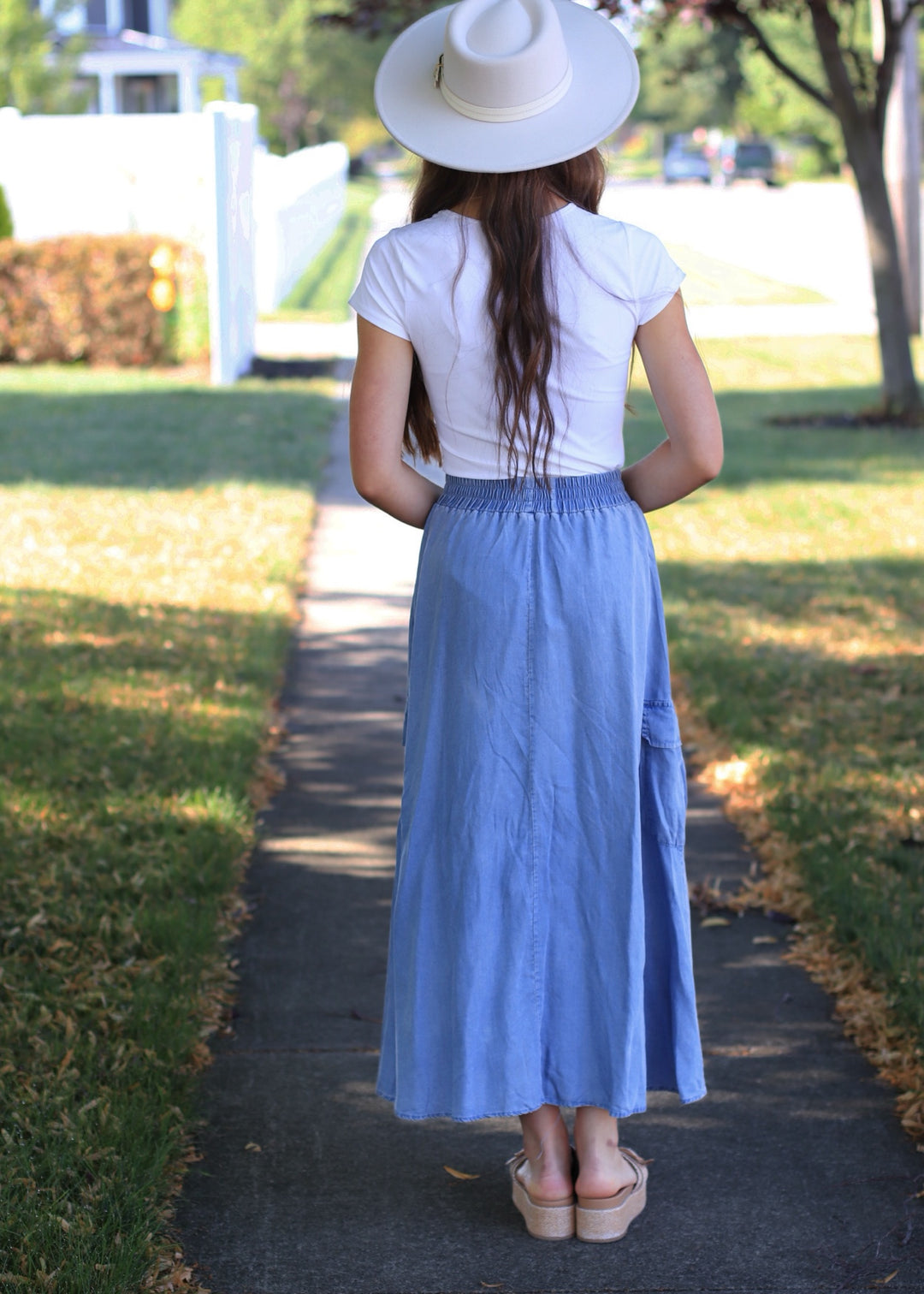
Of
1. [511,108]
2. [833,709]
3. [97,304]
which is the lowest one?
[97,304]

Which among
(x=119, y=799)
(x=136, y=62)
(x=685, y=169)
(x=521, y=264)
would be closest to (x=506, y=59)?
(x=521, y=264)

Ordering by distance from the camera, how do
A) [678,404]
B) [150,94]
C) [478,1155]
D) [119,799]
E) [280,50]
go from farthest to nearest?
1. [280,50]
2. [150,94]
3. [119,799]
4. [478,1155]
5. [678,404]

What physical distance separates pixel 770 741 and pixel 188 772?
190cm

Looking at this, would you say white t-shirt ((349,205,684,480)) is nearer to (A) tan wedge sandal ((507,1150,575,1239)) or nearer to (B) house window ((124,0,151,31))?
(A) tan wedge sandal ((507,1150,575,1239))

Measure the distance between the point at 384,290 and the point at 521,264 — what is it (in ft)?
0.69

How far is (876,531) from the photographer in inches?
307

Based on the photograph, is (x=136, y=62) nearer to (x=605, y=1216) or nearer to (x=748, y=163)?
(x=748, y=163)

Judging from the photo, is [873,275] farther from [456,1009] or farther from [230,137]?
[456,1009]

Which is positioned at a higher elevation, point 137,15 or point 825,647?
point 825,647

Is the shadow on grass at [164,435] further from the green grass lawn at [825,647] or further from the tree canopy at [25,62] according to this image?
the tree canopy at [25,62]

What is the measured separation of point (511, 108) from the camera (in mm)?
2201

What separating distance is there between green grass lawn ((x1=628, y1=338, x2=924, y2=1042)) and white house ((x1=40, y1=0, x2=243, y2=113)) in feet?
81.1

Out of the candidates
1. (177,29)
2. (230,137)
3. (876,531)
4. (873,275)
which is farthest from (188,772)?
(177,29)

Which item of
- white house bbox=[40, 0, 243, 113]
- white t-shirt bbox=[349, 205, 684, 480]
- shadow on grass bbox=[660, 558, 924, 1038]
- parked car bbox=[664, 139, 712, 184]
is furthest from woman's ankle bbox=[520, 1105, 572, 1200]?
parked car bbox=[664, 139, 712, 184]
